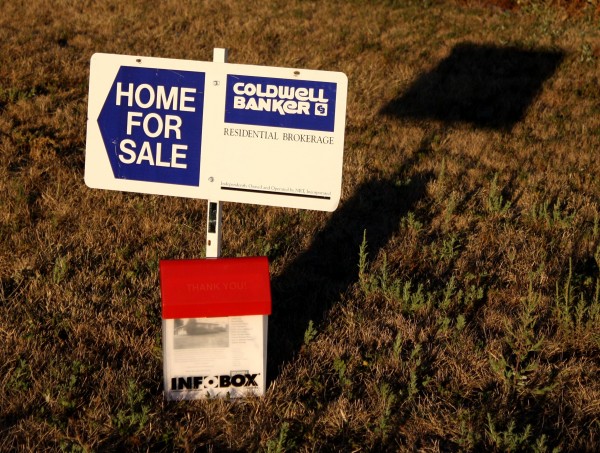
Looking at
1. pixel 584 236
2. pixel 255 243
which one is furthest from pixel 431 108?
pixel 255 243

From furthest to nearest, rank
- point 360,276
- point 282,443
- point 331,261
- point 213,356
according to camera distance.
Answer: point 331,261
point 360,276
point 213,356
point 282,443

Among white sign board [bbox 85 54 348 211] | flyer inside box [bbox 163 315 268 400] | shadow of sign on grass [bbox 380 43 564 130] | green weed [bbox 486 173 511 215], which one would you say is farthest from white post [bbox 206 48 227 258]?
shadow of sign on grass [bbox 380 43 564 130]

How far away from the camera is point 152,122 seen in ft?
14.2

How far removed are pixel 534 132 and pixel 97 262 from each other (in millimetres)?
5841

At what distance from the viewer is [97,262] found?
5590 mm

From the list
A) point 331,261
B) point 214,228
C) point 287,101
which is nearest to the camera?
point 287,101

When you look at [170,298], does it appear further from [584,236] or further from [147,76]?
[584,236]

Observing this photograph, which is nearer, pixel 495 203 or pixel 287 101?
pixel 287 101

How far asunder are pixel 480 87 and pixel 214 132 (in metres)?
7.34

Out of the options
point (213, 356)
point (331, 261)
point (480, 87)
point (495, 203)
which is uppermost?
point (480, 87)

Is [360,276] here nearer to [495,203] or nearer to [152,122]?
[152,122]

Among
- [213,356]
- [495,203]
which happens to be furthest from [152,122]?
[495,203]

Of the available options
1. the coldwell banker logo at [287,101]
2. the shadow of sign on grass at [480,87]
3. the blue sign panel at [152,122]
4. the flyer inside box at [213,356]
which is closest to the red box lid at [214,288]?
the flyer inside box at [213,356]

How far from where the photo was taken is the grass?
4.01 meters
